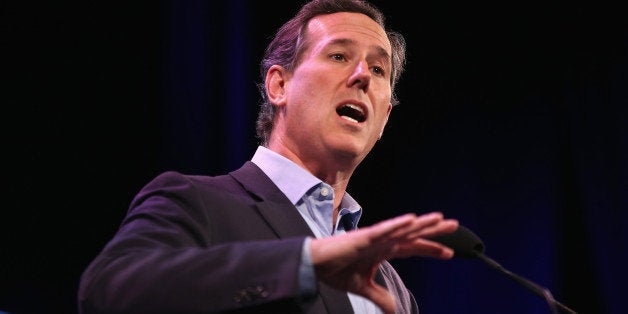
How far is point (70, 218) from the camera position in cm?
268

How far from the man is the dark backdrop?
799 millimetres

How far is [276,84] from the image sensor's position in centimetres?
224

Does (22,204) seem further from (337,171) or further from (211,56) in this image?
(337,171)

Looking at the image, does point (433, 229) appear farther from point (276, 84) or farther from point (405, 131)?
point (405, 131)

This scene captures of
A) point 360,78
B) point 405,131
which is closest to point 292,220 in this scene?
point 360,78

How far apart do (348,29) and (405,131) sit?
171cm

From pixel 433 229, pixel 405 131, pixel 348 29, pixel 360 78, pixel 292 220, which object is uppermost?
pixel 348 29

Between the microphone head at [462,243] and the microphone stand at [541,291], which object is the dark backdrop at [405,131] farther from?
the microphone stand at [541,291]

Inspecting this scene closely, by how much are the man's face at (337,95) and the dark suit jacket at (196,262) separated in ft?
1.58

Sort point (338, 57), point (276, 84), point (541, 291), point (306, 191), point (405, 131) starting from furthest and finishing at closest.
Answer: point (405, 131) < point (276, 84) < point (338, 57) < point (306, 191) < point (541, 291)

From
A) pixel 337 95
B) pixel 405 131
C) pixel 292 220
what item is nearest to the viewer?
pixel 292 220

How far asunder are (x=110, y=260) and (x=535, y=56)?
300cm

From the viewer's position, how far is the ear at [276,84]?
7.24ft

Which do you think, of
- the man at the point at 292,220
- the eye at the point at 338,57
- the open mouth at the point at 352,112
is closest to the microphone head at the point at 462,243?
the man at the point at 292,220
